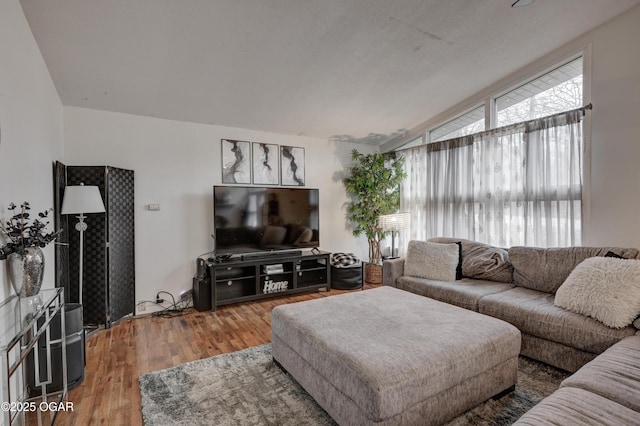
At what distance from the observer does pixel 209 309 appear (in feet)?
11.7

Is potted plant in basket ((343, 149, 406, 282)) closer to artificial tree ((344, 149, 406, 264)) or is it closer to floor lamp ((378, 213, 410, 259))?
artificial tree ((344, 149, 406, 264))

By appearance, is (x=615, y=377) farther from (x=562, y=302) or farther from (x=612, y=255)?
(x=612, y=255)

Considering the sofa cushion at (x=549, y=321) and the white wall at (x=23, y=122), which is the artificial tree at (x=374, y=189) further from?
the white wall at (x=23, y=122)

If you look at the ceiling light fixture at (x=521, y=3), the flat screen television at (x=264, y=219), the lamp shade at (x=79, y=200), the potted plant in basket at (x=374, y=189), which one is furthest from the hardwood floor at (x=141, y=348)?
the ceiling light fixture at (x=521, y=3)

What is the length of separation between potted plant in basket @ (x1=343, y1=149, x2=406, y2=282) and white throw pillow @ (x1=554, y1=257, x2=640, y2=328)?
262 centimetres

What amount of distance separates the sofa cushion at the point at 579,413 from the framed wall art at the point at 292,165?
3658mm

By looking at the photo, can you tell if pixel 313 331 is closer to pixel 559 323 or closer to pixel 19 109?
pixel 559 323

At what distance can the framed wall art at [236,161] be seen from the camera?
396 cm

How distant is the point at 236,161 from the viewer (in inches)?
158

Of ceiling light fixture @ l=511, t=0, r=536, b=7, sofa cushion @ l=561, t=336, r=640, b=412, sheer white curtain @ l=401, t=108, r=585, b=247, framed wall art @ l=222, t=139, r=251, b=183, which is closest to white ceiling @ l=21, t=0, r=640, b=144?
ceiling light fixture @ l=511, t=0, r=536, b=7

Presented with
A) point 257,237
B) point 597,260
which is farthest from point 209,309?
point 597,260

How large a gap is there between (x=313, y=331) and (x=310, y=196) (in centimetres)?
266

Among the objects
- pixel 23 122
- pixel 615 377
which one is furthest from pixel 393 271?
pixel 23 122

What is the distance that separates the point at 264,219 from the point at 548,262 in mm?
2969
